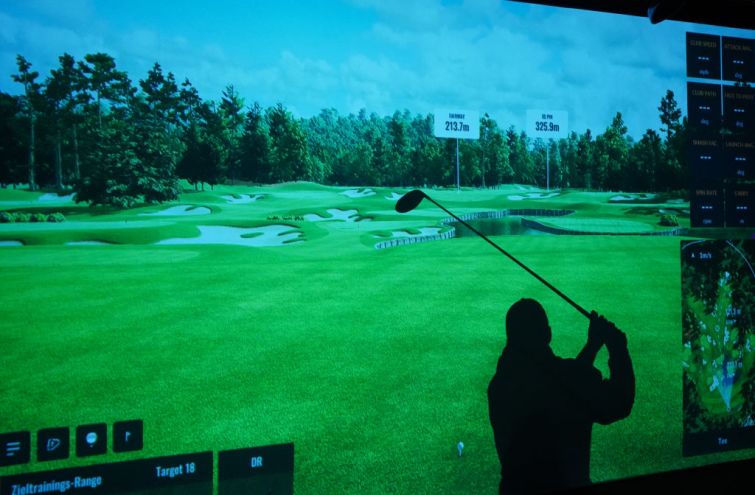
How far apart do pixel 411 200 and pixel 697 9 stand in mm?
2011

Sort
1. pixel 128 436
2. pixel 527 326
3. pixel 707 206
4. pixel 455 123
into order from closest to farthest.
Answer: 1. pixel 128 436
2. pixel 527 326
3. pixel 455 123
4. pixel 707 206

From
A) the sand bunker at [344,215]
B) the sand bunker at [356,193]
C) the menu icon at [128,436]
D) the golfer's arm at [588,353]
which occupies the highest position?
the sand bunker at [356,193]

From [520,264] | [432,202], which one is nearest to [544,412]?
[520,264]

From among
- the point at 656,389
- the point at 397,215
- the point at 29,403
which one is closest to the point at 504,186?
the point at 397,215

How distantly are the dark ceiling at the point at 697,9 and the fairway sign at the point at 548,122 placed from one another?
593 millimetres

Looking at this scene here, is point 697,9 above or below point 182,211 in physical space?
above

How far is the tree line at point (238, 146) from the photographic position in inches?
93.1

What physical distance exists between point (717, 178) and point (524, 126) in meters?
1.25

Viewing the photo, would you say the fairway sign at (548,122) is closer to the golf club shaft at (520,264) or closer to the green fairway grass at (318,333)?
the green fairway grass at (318,333)

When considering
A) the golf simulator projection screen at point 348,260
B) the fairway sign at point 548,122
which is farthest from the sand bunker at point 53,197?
the fairway sign at point 548,122

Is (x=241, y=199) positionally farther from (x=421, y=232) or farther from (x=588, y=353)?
(x=588, y=353)

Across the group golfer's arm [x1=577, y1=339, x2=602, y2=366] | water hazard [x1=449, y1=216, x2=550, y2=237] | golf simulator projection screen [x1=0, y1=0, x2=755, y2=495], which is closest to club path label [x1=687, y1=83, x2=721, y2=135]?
golf simulator projection screen [x1=0, y1=0, x2=755, y2=495]

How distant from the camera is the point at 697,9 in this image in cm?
308

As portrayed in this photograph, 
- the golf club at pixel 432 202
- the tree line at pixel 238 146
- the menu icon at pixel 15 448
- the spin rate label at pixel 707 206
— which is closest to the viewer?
the menu icon at pixel 15 448
